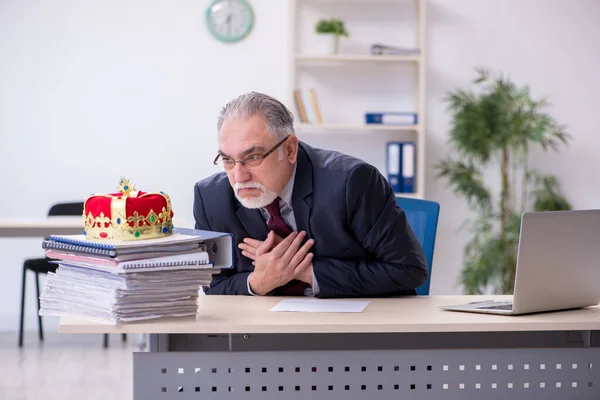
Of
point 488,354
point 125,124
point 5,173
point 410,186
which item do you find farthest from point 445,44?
point 488,354

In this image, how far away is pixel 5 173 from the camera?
17.8 ft

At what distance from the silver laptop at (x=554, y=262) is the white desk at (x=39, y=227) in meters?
2.76

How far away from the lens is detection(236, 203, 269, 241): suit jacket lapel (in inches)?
95.7

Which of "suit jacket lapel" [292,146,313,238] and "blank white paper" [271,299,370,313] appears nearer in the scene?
"blank white paper" [271,299,370,313]

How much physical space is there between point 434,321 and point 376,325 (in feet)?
0.49

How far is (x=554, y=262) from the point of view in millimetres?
1942

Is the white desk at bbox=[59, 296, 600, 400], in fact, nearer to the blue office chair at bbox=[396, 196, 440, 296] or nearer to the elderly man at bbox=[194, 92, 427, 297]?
the elderly man at bbox=[194, 92, 427, 297]

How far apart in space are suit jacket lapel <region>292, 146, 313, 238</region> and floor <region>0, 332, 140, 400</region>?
1785 millimetres

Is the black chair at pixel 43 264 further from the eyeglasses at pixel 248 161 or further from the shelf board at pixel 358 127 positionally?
the eyeglasses at pixel 248 161

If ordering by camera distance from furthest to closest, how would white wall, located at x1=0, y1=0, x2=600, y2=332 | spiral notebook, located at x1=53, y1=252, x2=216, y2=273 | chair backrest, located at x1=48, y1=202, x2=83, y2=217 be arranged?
white wall, located at x1=0, y1=0, x2=600, y2=332 → chair backrest, located at x1=48, y1=202, x2=83, y2=217 → spiral notebook, located at x1=53, y1=252, x2=216, y2=273

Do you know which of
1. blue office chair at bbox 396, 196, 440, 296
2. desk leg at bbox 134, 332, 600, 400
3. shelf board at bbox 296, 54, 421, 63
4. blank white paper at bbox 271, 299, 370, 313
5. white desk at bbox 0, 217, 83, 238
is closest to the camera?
desk leg at bbox 134, 332, 600, 400

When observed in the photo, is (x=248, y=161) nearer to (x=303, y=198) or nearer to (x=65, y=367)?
(x=303, y=198)

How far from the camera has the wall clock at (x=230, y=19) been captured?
544 cm

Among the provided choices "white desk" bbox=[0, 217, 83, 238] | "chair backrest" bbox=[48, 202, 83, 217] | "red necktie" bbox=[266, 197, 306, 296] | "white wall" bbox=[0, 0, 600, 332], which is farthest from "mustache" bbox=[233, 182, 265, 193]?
"white wall" bbox=[0, 0, 600, 332]
